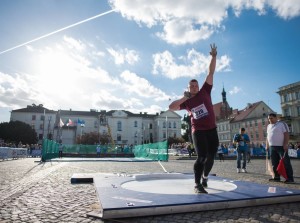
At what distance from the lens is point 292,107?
2126 inches

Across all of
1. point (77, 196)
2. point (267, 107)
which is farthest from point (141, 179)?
point (267, 107)

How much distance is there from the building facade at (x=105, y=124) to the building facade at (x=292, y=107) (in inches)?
1364

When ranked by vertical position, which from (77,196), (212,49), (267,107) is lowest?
(77,196)

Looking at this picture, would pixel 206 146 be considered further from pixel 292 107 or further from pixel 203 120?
pixel 292 107

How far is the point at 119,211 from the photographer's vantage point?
283cm

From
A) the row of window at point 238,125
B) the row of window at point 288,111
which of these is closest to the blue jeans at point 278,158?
the row of window at point 288,111

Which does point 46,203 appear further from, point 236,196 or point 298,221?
point 298,221

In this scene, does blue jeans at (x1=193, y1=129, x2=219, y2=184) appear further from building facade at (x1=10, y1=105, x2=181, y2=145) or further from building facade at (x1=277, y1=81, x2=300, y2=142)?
building facade at (x1=10, y1=105, x2=181, y2=145)

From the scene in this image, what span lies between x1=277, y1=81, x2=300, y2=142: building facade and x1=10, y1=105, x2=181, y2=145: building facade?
34.7 m

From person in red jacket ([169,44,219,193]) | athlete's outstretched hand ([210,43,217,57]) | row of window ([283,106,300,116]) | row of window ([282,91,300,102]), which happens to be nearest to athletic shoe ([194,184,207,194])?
person in red jacket ([169,44,219,193])

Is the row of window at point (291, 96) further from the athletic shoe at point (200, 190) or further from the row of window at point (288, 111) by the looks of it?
the athletic shoe at point (200, 190)

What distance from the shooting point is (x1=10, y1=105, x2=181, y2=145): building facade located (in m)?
78.6

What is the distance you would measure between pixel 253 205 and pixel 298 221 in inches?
28.8

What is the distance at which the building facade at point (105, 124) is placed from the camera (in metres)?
78.6
